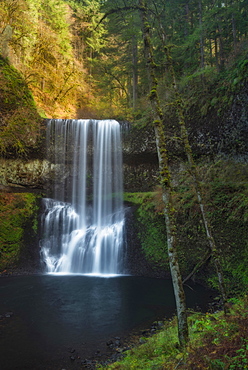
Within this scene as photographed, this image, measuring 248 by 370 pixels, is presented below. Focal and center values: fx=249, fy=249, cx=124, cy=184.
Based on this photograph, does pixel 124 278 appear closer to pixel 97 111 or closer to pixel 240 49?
pixel 240 49

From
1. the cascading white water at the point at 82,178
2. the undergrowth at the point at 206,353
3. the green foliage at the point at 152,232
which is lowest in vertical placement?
the undergrowth at the point at 206,353

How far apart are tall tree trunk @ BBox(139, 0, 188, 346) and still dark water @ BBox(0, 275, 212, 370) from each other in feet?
7.33

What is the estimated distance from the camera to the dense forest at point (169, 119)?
5.02 meters

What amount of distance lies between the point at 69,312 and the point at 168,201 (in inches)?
199

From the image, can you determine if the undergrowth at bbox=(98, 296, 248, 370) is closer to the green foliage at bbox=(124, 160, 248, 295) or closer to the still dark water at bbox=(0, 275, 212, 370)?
the still dark water at bbox=(0, 275, 212, 370)

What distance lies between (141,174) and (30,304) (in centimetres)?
1117

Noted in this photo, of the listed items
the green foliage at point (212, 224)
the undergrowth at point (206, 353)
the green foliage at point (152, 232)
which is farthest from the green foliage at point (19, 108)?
the undergrowth at point (206, 353)

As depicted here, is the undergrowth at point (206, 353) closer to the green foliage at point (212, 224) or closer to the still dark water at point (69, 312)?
the still dark water at point (69, 312)

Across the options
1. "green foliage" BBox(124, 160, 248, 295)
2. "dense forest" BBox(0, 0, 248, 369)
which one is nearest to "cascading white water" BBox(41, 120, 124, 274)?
"dense forest" BBox(0, 0, 248, 369)

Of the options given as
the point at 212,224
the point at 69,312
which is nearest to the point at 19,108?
the point at 69,312

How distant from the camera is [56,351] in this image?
509 centimetres

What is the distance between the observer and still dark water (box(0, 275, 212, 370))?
5.09 meters

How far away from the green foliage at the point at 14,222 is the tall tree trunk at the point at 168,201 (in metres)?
9.60

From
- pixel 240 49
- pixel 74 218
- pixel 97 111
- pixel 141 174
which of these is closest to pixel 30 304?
pixel 74 218
